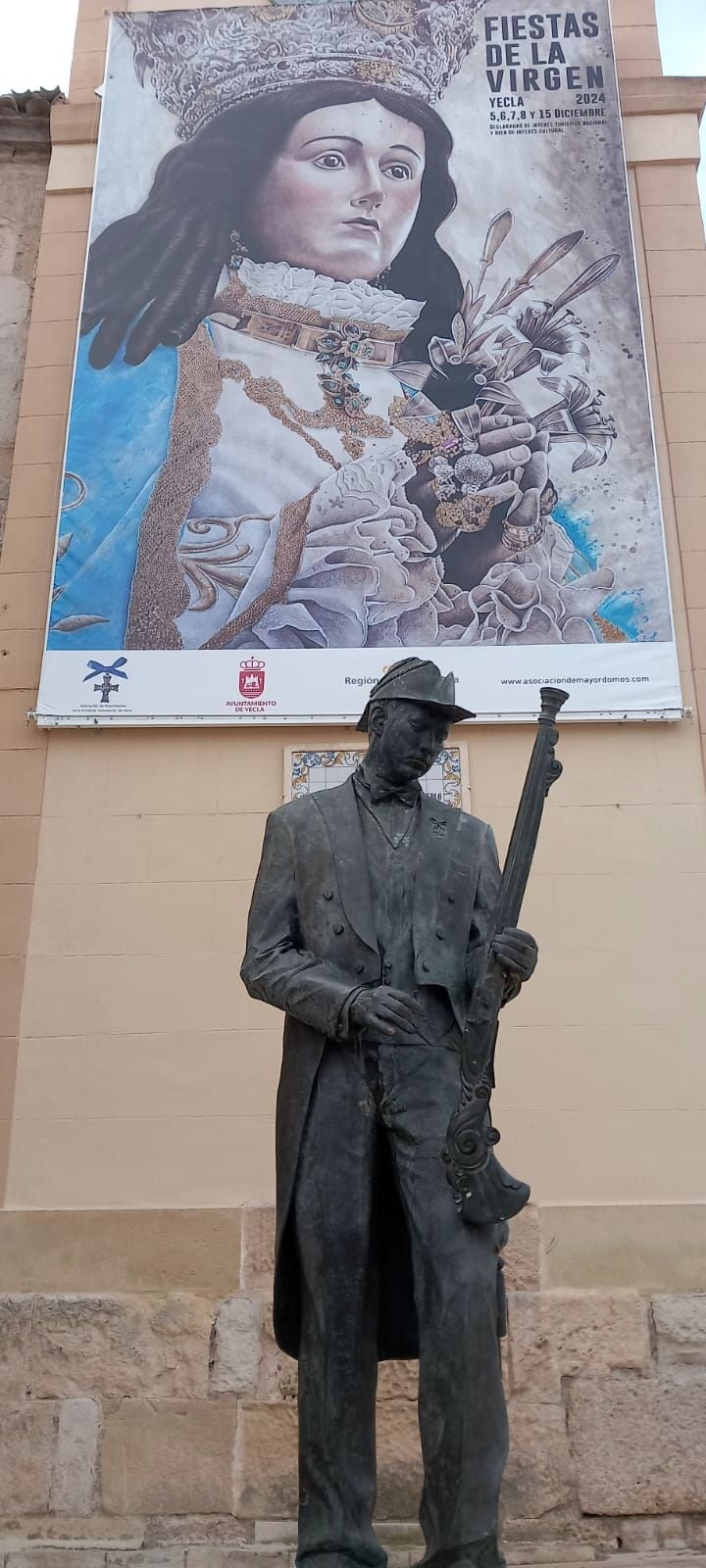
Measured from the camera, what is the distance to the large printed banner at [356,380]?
20.0 ft

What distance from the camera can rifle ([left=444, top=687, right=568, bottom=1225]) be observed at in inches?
106

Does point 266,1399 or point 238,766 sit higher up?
point 238,766

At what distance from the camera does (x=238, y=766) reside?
5.98 m

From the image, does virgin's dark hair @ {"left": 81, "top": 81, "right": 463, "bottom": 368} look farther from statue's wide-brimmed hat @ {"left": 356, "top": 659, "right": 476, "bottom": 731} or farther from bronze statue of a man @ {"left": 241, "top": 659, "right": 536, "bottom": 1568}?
bronze statue of a man @ {"left": 241, "top": 659, "right": 536, "bottom": 1568}

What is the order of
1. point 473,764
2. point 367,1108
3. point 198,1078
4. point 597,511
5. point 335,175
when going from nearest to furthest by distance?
point 367,1108, point 198,1078, point 473,764, point 597,511, point 335,175

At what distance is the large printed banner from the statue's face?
2832 millimetres

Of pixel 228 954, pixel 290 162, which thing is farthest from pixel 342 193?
pixel 228 954

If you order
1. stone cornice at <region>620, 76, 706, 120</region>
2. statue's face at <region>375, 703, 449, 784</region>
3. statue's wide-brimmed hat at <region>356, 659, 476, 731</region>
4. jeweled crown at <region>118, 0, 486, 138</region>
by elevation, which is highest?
jeweled crown at <region>118, 0, 486, 138</region>

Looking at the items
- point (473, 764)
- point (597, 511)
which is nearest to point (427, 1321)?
point (473, 764)

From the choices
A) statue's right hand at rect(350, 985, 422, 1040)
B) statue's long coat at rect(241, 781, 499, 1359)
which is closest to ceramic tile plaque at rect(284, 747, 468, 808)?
statue's long coat at rect(241, 781, 499, 1359)

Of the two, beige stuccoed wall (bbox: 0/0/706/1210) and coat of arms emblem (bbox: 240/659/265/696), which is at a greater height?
coat of arms emblem (bbox: 240/659/265/696)

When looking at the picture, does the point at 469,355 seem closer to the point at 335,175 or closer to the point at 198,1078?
the point at 335,175

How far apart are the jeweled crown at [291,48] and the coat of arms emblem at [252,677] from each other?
310 centimetres

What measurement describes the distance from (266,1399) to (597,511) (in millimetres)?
3881
